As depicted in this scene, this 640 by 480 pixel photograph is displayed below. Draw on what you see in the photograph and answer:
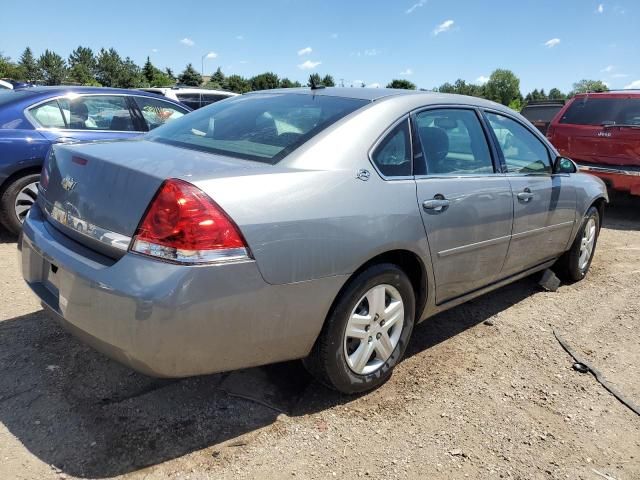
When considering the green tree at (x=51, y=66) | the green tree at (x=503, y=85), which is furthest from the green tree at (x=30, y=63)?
the green tree at (x=503, y=85)

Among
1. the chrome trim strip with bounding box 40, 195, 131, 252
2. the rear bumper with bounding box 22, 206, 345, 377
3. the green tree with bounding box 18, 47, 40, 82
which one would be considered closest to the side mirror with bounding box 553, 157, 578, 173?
the rear bumper with bounding box 22, 206, 345, 377

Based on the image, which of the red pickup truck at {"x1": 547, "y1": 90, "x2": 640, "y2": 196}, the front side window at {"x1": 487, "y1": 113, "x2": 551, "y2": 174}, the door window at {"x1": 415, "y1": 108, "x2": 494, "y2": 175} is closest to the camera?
the door window at {"x1": 415, "y1": 108, "x2": 494, "y2": 175}

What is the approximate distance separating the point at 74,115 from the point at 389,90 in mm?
3725

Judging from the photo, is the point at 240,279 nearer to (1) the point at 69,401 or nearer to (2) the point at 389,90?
(1) the point at 69,401

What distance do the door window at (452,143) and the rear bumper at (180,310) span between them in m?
1.07

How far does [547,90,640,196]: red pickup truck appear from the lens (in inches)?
287

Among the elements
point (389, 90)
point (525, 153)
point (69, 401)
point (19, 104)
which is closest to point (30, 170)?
point (19, 104)

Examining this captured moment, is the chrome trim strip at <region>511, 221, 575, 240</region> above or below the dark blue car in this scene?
below

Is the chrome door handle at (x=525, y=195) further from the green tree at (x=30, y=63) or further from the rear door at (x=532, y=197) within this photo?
the green tree at (x=30, y=63)

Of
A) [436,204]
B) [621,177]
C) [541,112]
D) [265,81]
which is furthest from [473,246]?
[265,81]

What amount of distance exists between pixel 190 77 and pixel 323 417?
85213 mm

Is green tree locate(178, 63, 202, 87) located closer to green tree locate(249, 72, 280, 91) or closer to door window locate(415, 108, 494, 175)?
green tree locate(249, 72, 280, 91)

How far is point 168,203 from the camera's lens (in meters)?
2.06

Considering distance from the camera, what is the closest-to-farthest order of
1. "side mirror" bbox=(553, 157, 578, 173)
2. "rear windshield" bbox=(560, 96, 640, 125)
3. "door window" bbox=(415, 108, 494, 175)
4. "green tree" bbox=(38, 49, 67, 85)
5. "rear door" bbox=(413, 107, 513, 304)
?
"rear door" bbox=(413, 107, 513, 304) < "door window" bbox=(415, 108, 494, 175) < "side mirror" bbox=(553, 157, 578, 173) < "rear windshield" bbox=(560, 96, 640, 125) < "green tree" bbox=(38, 49, 67, 85)
